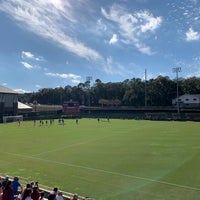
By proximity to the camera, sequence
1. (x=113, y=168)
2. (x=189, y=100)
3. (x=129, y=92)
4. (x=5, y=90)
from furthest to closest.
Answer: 1. (x=129, y=92)
2. (x=189, y=100)
3. (x=5, y=90)
4. (x=113, y=168)

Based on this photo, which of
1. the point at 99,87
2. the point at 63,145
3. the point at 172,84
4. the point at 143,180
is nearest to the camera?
the point at 143,180

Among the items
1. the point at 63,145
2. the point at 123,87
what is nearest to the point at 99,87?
the point at 123,87

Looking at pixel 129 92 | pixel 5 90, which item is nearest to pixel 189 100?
pixel 129 92

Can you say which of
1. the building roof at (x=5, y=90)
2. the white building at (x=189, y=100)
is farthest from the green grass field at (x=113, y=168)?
the white building at (x=189, y=100)

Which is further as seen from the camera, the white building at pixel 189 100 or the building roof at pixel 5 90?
the white building at pixel 189 100

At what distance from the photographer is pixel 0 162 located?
75.0ft

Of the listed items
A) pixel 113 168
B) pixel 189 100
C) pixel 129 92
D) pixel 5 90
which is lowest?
pixel 113 168

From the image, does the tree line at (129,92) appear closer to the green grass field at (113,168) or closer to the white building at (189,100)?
the white building at (189,100)

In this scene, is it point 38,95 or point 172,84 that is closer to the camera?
point 172,84

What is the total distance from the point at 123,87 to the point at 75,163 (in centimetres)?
11419

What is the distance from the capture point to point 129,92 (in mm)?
123125

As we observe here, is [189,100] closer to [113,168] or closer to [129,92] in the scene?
[129,92]

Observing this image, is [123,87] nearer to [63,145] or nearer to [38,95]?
[38,95]

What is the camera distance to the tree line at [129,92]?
115m
